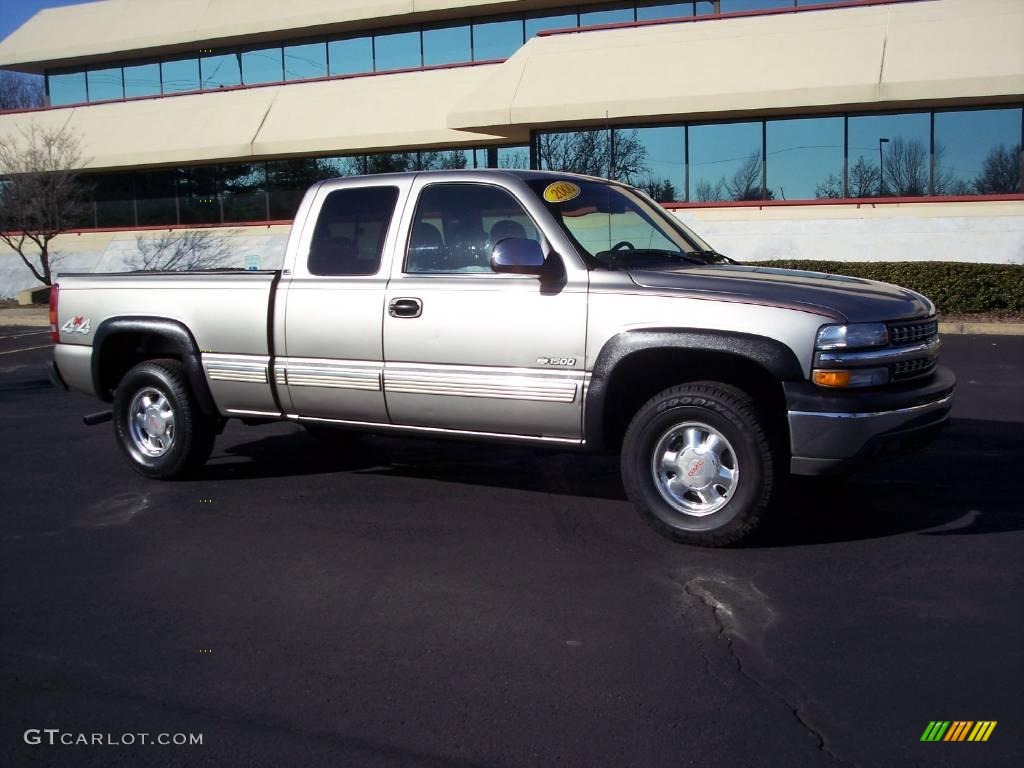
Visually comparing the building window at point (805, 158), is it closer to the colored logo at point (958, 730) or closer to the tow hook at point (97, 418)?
the tow hook at point (97, 418)

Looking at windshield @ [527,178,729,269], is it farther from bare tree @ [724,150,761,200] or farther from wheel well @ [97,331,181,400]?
bare tree @ [724,150,761,200]

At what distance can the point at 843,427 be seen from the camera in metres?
4.95

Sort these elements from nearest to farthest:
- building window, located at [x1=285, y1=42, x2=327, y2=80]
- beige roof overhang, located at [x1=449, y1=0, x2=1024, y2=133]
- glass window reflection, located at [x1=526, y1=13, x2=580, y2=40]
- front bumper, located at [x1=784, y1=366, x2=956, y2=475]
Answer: front bumper, located at [x1=784, y1=366, x2=956, y2=475] → beige roof overhang, located at [x1=449, y1=0, x2=1024, y2=133] → glass window reflection, located at [x1=526, y1=13, x2=580, y2=40] → building window, located at [x1=285, y1=42, x2=327, y2=80]

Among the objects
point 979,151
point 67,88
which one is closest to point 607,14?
point 979,151

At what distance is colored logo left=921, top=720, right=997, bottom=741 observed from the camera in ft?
11.0

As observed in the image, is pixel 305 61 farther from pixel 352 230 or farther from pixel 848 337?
pixel 848 337

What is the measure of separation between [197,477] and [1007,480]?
5489mm

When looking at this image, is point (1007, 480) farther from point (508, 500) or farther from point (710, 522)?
point (508, 500)

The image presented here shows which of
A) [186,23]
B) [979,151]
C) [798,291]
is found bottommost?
[798,291]

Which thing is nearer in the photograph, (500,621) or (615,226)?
(500,621)

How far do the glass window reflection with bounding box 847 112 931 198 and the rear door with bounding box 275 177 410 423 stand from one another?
16116mm

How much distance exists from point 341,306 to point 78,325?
2.27 meters

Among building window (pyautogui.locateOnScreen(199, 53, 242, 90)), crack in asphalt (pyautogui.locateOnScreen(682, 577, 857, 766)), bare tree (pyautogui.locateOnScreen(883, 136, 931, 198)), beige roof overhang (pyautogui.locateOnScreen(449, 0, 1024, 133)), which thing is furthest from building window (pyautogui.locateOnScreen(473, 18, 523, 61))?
crack in asphalt (pyautogui.locateOnScreen(682, 577, 857, 766))

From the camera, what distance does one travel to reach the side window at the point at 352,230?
6328 mm
